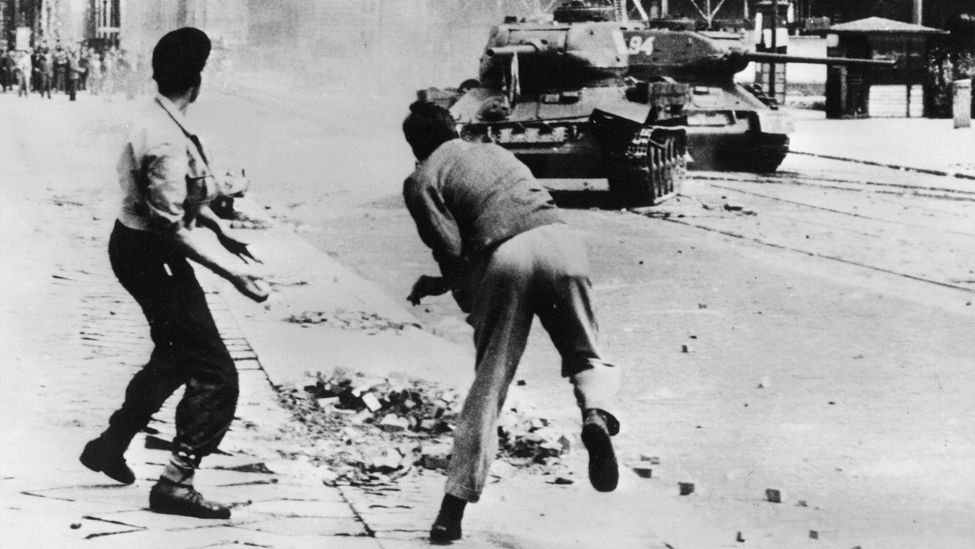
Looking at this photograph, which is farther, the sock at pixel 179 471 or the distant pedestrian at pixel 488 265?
the sock at pixel 179 471

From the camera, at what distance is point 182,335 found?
5.33m

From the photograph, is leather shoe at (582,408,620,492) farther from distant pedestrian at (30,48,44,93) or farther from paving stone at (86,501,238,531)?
distant pedestrian at (30,48,44,93)

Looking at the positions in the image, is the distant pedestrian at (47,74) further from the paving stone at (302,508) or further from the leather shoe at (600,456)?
the leather shoe at (600,456)

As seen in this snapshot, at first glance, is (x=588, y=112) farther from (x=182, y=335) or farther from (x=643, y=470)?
(x=182, y=335)

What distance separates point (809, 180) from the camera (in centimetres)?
2212

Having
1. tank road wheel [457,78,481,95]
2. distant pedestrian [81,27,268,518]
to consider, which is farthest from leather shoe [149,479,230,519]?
tank road wheel [457,78,481,95]

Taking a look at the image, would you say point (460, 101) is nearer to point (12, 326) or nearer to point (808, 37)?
point (12, 326)

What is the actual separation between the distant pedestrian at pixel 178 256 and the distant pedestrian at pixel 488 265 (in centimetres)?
68

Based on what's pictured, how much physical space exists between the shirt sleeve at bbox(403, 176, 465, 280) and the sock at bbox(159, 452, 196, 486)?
113 cm

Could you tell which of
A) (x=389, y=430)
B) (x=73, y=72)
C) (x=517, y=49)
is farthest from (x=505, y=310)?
(x=517, y=49)

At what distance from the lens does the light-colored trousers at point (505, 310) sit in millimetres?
5152

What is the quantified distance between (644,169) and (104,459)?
43.3ft

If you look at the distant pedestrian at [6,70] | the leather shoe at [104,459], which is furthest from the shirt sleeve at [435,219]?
the distant pedestrian at [6,70]

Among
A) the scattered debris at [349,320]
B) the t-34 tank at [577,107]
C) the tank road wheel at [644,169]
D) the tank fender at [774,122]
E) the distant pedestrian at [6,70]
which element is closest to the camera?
the scattered debris at [349,320]
